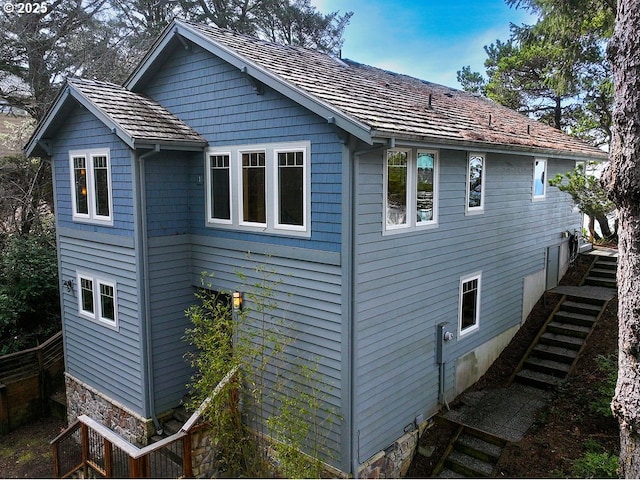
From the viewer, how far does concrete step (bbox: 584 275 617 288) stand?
13.3 m

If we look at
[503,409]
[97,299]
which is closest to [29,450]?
[97,299]

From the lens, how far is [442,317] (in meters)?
8.77

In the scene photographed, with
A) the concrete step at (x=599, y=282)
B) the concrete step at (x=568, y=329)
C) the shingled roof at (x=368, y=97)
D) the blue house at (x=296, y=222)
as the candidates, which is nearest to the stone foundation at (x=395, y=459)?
the blue house at (x=296, y=222)

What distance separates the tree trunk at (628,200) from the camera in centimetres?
503

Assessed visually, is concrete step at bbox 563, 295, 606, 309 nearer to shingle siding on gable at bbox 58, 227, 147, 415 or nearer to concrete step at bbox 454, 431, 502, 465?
concrete step at bbox 454, 431, 502, 465

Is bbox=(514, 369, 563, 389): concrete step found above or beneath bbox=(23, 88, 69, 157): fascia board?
beneath

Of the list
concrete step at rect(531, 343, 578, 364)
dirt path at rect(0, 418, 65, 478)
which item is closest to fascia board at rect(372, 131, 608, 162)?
concrete step at rect(531, 343, 578, 364)

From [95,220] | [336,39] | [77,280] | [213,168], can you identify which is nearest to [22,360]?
[77,280]

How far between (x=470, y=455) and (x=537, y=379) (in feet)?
9.41

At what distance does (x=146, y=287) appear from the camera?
863 cm

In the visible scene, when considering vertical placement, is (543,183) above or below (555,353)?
above

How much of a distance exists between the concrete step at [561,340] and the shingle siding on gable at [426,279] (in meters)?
0.76

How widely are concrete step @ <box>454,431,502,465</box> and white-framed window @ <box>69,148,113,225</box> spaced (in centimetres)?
745

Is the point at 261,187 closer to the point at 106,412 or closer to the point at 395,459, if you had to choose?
the point at 395,459
